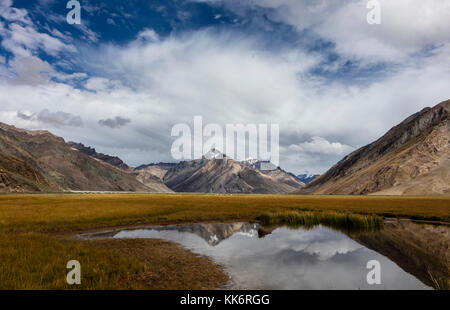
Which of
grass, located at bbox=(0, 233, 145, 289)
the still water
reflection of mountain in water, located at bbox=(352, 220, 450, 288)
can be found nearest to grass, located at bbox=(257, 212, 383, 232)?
reflection of mountain in water, located at bbox=(352, 220, 450, 288)

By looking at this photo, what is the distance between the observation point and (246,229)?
110 feet

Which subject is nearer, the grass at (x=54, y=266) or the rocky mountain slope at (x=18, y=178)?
the grass at (x=54, y=266)

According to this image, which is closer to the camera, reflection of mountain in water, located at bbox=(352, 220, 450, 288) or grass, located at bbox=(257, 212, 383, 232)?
reflection of mountain in water, located at bbox=(352, 220, 450, 288)

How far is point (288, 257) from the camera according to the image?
19.9m

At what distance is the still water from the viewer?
1457 cm

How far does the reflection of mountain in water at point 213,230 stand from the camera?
27772mm

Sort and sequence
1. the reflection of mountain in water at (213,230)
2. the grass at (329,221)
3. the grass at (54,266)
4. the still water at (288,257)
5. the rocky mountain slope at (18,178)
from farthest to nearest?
1. the rocky mountain slope at (18,178)
2. the grass at (329,221)
3. the reflection of mountain in water at (213,230)
4. the still water at (288,257)
5. the grass at (54,266)

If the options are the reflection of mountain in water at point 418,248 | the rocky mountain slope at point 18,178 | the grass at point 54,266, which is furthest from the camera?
the rocky mountain slope at point 18,178

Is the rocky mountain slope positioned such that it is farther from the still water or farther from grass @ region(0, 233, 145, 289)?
grass @ region(0, 233, 145, 289)

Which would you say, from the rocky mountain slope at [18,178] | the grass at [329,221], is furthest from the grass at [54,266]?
the rocky mountain slope at [18,178]

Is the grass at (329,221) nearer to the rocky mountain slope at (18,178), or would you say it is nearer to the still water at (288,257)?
the still water at (288,257)

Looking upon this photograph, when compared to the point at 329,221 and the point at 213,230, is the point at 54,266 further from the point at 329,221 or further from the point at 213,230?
the point at 329,221

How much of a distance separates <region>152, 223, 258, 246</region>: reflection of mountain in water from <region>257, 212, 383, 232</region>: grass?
6418 mm
